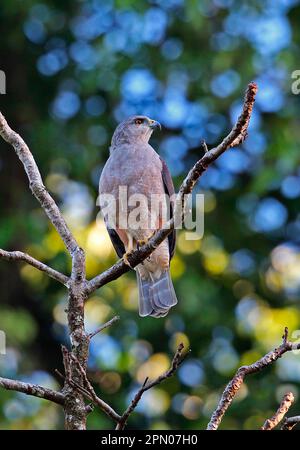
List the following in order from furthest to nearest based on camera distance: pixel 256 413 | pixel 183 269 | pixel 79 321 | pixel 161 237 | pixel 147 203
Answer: pixel 183 269
pixel 256 413
pixel 147 203
pixel 161 237
pixel 79 321

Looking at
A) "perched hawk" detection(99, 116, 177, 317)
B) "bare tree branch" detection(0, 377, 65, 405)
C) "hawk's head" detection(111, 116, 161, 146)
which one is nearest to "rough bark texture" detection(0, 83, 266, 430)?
"bare tree branch" detection(0, 377, 65, 405)

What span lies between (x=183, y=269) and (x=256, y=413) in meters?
1.58

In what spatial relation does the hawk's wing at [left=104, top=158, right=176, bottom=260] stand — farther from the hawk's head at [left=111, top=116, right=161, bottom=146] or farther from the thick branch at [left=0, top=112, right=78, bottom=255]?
the thick branch at [left=0, top=112, right=78, bottom=255]

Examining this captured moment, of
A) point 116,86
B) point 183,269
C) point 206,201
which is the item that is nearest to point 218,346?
point 183,269

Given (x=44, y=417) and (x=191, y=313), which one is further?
(x=44, y=417)

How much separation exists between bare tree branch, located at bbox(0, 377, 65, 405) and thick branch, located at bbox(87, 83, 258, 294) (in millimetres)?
438

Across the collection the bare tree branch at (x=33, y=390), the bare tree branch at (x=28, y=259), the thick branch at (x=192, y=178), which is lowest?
the bare tree branch at (x=33, y=390)

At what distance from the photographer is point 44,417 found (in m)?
8.76

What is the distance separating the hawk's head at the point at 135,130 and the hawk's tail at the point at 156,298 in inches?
40.9

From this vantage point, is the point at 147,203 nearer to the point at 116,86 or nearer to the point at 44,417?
the point at 116,86

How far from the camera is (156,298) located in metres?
5.51

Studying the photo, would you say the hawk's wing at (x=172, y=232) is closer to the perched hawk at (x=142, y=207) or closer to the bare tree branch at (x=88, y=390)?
the perched hawk at (x=142, y=207)

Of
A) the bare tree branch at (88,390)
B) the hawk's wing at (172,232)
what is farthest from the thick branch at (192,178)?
the hawk's wing at (172,232)

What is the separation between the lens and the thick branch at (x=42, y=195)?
3.56 metres
